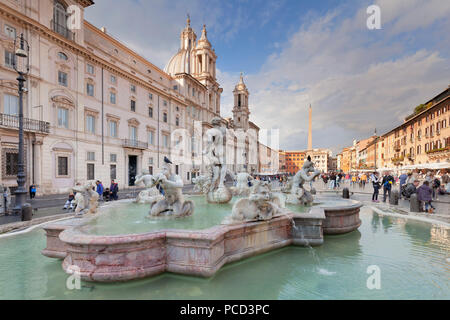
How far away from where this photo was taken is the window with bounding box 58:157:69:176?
764 inches

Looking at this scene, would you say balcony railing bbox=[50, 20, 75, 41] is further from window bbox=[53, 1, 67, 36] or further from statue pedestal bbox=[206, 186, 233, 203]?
statue pedestal bbox=[206, 186, 233, 203]

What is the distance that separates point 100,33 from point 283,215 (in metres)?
29.6

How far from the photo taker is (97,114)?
23.4 m

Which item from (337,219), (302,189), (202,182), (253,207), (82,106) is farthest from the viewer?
(82,106)

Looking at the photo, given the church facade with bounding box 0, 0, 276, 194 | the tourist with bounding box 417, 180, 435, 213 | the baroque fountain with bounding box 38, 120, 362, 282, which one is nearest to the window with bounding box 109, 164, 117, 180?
the church facade with bounding box 0, 0, 276, 194

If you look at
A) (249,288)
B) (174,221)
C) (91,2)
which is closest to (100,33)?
(91,2)

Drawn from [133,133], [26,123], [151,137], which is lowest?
[26,123]

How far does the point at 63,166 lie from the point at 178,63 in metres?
31.4

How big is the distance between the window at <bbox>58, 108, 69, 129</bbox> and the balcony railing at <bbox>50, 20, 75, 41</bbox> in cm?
658

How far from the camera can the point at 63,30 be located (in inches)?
797

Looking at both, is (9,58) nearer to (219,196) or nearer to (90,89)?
(90,89)

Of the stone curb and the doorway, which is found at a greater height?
the doorway

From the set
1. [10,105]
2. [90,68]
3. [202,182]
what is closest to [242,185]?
[202,182]
